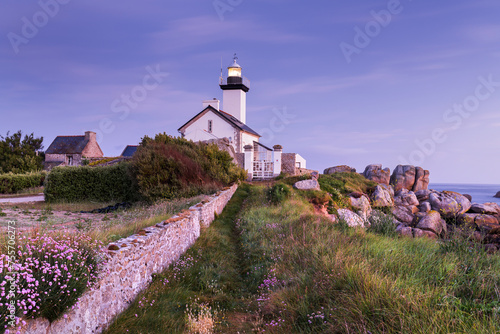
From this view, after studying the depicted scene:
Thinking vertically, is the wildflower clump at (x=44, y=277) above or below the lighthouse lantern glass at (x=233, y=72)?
below

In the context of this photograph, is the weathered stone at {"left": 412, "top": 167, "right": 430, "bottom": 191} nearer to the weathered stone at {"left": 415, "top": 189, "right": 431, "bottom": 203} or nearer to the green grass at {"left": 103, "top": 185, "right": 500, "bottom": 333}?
the weathered stone at {"left": 415, "top": 189, "right": 431, "bottom": 203}

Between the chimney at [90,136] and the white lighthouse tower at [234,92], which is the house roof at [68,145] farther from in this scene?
the white lighthouse tower at [234,92]

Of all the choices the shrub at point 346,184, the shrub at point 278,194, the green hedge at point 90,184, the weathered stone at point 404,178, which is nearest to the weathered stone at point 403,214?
the shrub at point 346,184

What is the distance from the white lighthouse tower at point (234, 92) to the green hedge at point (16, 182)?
A: 864 inches

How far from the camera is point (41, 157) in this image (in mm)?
43375

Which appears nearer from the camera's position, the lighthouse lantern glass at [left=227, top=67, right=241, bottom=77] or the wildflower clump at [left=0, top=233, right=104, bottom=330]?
the wildflower clump at [left=0, top=233, right=104, bottom=330]

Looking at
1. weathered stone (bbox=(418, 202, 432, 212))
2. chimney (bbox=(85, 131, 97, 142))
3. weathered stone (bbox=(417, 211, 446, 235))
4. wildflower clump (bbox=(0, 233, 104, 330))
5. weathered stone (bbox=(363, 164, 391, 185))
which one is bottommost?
weathered stone (bbox=(417, 211, 446, 235))

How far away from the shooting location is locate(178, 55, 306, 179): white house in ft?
98.8

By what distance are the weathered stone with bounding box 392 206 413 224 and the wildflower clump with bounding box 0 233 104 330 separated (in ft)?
62.9

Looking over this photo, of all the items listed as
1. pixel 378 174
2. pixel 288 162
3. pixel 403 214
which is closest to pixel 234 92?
pixel 288 162

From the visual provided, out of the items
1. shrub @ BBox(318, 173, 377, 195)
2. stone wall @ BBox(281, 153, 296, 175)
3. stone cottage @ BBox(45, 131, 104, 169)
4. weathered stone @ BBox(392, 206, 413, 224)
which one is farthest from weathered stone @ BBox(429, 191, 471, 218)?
stone cottage @ BBox(45, 131, 104, 169)

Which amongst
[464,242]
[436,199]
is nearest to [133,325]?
[464,242]

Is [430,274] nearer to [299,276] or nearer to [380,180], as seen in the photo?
[299,276]

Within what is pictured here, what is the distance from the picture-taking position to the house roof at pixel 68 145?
44375 mm
